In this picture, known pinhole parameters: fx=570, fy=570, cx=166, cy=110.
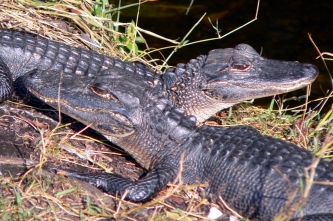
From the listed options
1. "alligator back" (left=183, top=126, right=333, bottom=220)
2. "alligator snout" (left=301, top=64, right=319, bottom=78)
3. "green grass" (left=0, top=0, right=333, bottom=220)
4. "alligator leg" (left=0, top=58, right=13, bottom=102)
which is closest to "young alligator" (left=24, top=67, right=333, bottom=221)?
"alligator back" (left=183, top=126, right=333, bottom=220)

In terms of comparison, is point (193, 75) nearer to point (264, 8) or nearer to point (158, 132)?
point (158, 132)

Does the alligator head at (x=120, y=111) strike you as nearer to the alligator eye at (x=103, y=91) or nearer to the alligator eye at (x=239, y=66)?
the alligator eye at (x=103, y=91)

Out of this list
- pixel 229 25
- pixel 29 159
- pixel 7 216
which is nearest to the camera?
pixel 7 216

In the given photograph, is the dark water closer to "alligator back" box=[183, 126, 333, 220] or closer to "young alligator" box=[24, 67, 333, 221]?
"young alligator" box=[24, 67, 333, 221]

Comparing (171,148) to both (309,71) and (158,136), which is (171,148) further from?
(309,71)

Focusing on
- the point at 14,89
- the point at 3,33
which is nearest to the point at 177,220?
the point at 14,89

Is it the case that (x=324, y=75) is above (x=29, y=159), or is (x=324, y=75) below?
below
